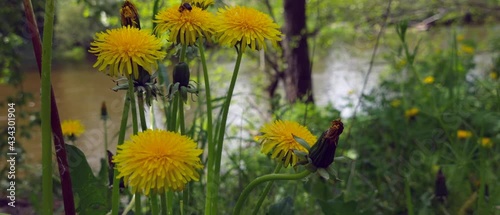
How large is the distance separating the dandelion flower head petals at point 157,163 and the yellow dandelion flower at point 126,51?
0.09m

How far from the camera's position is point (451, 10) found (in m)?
4.33

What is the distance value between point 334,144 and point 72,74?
989 cm

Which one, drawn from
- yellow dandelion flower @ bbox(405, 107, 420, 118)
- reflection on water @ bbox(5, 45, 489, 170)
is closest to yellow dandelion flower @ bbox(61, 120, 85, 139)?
yellow dandelion flower @ bbox(405, 107, 420, 118)

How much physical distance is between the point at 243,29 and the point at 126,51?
0.14 metres

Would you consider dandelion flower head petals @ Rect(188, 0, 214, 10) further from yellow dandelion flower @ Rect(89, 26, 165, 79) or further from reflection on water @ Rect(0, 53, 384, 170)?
reflection on water @ Rect(0, 53, 384, 170)

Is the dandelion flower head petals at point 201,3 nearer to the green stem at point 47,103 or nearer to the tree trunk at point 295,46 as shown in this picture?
the green stem at point 47,103

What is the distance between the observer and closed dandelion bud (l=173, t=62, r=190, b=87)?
24.5 inches

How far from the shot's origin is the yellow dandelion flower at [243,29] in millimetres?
585

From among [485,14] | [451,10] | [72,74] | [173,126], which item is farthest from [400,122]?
[72,74]

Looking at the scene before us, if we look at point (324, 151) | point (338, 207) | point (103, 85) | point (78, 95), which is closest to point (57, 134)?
point (324, 151)

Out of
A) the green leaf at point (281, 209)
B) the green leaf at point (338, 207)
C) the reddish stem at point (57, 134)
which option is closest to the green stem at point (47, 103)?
the reddish stem at point (57, 134)

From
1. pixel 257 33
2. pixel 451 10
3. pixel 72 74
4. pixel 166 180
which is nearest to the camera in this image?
pixel 166 180

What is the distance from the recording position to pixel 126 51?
53 cm

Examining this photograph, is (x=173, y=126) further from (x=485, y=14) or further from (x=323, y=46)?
(x=485, y=14)
